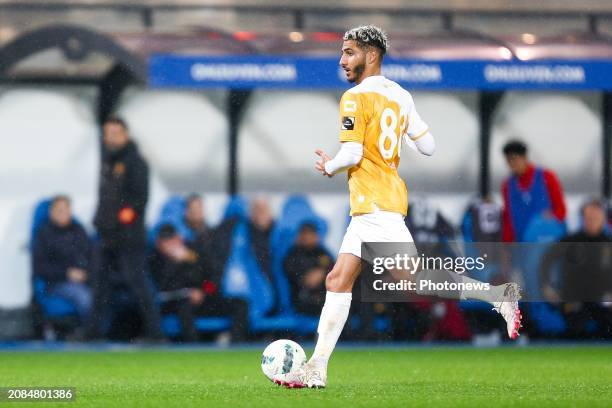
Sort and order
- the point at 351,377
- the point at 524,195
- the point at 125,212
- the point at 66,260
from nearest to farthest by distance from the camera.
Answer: the point at 351,377 → the point at 125,212 → the point at 66,260 → the point at 524,195

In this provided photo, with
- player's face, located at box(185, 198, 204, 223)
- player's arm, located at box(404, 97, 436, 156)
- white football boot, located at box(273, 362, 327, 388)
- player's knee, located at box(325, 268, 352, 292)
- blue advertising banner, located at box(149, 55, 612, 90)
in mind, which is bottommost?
white football boot, located at box(273, 362, 327, 388)

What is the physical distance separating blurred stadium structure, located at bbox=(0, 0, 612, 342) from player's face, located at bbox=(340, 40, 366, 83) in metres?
4.99

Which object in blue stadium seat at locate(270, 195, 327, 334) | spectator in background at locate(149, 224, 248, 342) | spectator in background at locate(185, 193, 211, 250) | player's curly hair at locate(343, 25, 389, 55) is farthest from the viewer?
blue stadium seat at locate(270, 195, 327, 334)

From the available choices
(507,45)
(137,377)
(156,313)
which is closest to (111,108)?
(156,313)

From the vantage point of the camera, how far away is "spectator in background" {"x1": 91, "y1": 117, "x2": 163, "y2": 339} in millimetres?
13430

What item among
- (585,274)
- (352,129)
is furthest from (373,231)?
(585,274)

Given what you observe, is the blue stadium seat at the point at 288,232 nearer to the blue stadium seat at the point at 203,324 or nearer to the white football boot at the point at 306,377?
the blue stadium seat at the point at 203,324

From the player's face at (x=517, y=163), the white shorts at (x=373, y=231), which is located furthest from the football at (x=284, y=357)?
the player's face at (x=517, y=163)

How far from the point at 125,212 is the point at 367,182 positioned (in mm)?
5528

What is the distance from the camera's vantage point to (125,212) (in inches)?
535

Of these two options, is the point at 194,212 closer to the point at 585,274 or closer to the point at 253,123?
the point at 253,123

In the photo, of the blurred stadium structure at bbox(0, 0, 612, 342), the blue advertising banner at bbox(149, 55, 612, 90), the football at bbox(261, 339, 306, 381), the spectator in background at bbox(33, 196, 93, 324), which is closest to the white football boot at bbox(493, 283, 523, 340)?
the football at bbox(261, 339, 306, 381)

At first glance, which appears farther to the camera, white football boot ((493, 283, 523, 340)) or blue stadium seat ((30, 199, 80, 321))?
blue stadium seat ((30, 199, 80, 321))

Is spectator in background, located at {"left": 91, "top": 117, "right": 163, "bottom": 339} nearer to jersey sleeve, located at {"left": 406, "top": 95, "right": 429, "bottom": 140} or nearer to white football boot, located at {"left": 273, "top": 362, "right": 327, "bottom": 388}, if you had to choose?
white football boot, located at {"left": 273, "top": 362, "right": 327, "bottom": 388}
